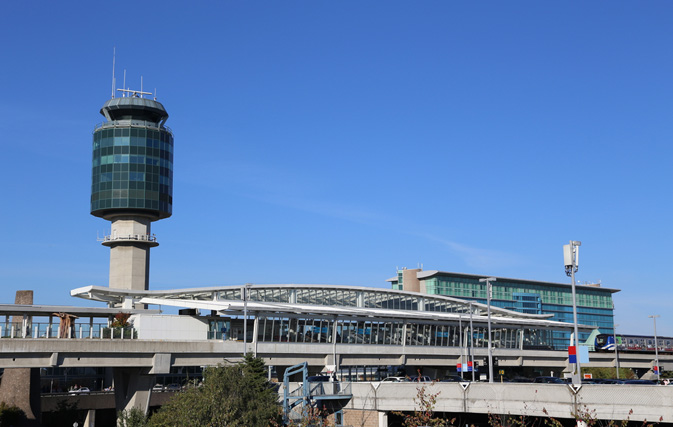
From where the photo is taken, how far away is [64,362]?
56.0 metres

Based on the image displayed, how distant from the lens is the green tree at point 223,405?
38.0 meters

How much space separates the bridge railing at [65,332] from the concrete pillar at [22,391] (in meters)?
8.94

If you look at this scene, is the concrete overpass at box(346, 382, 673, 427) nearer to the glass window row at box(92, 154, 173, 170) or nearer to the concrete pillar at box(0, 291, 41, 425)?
the concrete pillar at box(0, 291, 41, 425)

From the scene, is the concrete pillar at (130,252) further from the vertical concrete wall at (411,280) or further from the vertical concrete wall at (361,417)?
the vertical concrete wall at (411,280)

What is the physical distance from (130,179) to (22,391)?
50.9 meters

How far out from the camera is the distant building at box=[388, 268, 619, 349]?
6457 inches

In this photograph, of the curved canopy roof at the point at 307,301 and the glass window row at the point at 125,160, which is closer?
the curved canopy roof at the point at 307,301

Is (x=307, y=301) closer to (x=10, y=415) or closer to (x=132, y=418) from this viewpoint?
(x=10, y=415)

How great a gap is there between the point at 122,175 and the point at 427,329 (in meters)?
53.7

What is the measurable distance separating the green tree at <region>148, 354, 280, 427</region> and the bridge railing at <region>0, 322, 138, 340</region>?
55.8 ft

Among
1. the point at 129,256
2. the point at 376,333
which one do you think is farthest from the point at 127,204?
the point at 376,333

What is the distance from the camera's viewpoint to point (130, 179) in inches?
4397

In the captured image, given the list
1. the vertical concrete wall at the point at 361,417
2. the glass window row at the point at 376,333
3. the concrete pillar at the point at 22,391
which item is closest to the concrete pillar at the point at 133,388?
the glass window row at the point at 376,333

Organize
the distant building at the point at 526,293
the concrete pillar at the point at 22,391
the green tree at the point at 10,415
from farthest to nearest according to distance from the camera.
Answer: the distant building at the point at 526,293, the concrete pillar at the point at 22,391, the green tree at the point at 10,415
